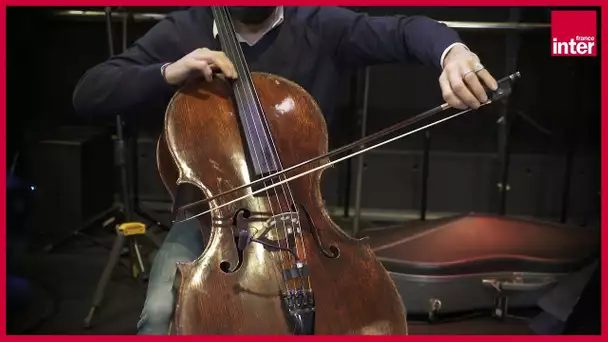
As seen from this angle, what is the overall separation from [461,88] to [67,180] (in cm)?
99

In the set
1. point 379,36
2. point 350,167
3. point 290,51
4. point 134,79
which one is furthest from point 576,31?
point 350,167

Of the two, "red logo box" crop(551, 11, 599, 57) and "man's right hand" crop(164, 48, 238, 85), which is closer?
"man's right hand" crop(164, 48, 238, 85)


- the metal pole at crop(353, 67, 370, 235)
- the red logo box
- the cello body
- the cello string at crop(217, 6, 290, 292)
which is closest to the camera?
the cello body

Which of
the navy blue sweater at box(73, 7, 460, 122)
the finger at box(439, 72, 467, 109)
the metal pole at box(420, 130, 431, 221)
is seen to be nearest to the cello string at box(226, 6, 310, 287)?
the navy blue sweater at box(73, 7, 460, 122)

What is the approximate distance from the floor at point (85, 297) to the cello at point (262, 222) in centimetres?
52

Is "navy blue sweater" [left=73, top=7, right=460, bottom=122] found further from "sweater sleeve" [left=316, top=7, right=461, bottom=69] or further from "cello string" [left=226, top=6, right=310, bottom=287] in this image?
"cello string" [left=226, top=6, right=310, bottom=287]

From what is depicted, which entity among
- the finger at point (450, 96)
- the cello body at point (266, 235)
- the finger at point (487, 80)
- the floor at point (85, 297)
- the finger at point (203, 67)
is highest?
the finger at point (203, 67)

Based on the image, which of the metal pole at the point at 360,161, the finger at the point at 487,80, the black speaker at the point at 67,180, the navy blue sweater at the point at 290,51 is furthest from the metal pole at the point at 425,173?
the finger at the point at 487,80

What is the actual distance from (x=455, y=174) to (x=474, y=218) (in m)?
0.37

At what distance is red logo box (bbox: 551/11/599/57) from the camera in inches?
41.8

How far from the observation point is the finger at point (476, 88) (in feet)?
2.66

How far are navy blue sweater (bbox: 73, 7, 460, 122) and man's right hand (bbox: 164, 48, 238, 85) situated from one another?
2 centimetres

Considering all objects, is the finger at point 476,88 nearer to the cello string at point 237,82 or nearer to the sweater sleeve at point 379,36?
the sweater sleeve at point 379,36

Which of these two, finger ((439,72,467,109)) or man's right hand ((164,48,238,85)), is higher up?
man's right hand ((164,48,238,85))
